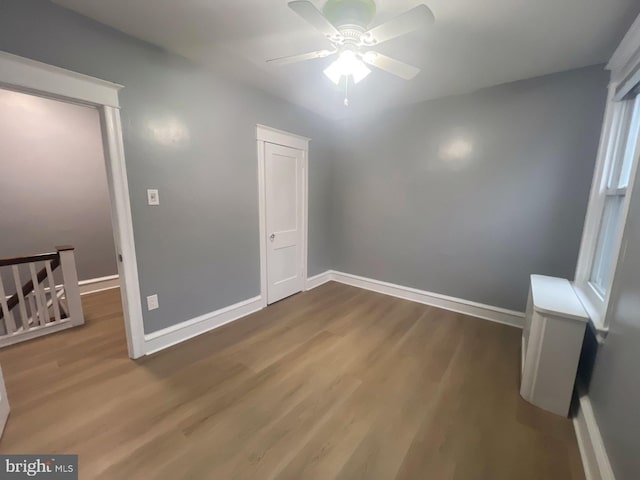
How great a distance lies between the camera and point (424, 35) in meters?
1.76

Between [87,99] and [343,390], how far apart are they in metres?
2.66

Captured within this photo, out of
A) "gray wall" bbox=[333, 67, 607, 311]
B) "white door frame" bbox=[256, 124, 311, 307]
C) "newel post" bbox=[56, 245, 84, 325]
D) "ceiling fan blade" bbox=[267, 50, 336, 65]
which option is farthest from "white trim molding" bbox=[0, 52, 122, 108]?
"gray wall" bbox=[333, 67, 607, 311]

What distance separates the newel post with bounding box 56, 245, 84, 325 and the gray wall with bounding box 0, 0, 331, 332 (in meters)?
1.12

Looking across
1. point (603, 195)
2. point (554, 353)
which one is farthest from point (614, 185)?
point (554, 353)

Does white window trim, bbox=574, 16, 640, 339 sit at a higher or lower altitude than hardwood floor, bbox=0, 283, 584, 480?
higher

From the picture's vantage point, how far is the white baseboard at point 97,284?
353 centimetres

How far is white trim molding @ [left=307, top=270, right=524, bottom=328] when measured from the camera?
279cm

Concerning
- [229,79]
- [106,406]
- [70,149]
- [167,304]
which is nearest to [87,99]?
[229,79]

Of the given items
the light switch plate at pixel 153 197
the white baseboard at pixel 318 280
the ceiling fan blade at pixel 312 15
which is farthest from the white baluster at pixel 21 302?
the ceiling fan blade at pixel 312 15

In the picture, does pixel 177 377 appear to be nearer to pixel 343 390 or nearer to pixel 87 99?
pixel 343 390

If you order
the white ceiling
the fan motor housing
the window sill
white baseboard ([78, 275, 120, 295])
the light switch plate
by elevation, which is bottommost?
white baseboard ([78, 275, 120, 295])

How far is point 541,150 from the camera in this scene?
7.98 feet

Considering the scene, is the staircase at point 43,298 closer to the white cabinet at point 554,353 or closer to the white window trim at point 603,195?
the white cabinet at point 554,353

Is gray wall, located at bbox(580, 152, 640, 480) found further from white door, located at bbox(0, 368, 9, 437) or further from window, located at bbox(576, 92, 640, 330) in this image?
white door, located at bbox(0, 368, 9, 437)
